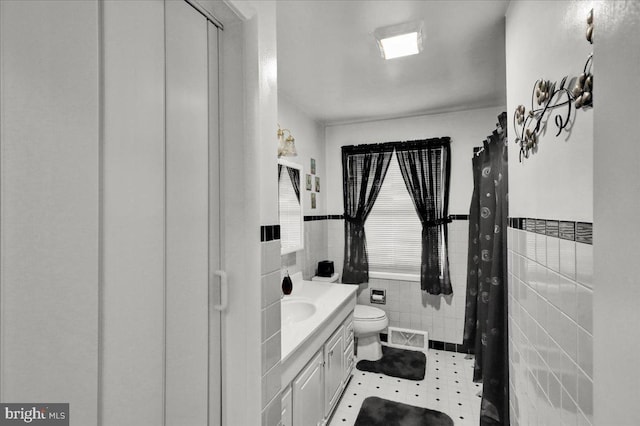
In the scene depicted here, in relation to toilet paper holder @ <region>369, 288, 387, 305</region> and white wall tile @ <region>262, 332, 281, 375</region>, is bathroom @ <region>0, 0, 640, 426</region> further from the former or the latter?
toilet paper holder @ <region>369, 288, 387, 305</region>

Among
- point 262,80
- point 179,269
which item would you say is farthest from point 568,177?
point 179,269

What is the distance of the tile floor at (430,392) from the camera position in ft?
7.22

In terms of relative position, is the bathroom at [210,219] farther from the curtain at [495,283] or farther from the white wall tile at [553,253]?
the curtain at [495,283]

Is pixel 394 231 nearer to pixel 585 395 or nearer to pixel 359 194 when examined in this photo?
pixel 359 194

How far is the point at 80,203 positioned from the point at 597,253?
881 mm

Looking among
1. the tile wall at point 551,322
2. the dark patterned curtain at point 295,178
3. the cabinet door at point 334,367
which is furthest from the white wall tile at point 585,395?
the dark patterned curtain at point 295,178

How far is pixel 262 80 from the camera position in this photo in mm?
1073

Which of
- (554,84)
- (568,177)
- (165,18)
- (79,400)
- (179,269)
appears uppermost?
(165,18)

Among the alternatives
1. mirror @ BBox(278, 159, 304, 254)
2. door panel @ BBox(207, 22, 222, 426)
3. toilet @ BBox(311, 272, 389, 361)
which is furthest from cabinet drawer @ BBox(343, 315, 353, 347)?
door panel @ BBox(207, 22, 222, 426)

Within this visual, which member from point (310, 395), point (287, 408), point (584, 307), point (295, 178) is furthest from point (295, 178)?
point (584, 307)

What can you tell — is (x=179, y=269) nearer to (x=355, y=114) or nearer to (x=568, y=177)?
(x=568, y=177)

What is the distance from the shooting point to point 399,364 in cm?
288

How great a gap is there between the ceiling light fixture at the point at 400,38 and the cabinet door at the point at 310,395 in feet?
6.12

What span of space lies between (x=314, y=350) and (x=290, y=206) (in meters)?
1.29
